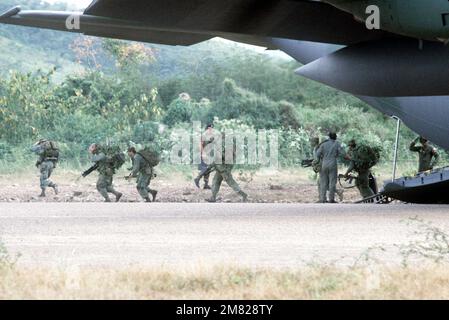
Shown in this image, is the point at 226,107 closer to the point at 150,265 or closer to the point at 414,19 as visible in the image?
the point at 414,19

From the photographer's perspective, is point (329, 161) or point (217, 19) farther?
point (329, 161)

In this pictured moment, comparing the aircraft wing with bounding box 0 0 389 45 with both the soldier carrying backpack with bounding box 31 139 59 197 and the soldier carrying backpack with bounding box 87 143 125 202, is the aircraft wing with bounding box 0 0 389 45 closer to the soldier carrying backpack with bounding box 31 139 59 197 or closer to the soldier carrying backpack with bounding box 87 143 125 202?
the soldier carrying backpack with bounding box 87 143 125 202

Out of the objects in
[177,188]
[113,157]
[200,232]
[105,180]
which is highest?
[113,157]

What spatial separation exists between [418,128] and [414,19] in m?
5.53

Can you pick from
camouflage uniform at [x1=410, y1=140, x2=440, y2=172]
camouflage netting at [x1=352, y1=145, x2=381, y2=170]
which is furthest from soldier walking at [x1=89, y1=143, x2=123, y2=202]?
camouflage uniform at [x1=410, y1=140, x2=440, y2=172]

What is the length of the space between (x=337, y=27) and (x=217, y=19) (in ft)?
7.21

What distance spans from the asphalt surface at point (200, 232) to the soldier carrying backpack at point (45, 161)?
2840 mm

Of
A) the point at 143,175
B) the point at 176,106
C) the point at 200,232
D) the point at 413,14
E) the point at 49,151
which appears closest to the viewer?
the point at 200,232

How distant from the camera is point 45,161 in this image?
25.1 meters

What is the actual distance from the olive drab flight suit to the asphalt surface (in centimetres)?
134

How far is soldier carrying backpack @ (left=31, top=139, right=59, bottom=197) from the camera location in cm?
2498

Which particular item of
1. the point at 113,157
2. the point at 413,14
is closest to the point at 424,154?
the point at 113,157

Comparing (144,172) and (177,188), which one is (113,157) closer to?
(144,172)

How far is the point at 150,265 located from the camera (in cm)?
1084
